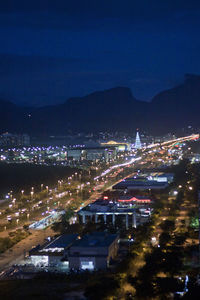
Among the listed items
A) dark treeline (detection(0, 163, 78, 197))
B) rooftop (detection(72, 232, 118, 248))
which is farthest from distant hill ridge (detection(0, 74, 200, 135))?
rooftop (detection(72, 232, 118, 248))

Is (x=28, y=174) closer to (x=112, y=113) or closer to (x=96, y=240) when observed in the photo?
(x=96, y=240)

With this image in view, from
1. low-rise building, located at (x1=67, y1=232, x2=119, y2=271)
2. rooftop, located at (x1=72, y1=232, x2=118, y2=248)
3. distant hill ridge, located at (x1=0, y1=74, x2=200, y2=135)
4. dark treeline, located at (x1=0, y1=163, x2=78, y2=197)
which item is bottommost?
low-rise building, located at (x1=67, y1=232, x2=119, y2=271)

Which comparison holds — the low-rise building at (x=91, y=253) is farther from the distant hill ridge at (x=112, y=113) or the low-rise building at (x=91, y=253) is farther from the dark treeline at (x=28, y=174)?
the distant hill ridge at (x=112, y=113)

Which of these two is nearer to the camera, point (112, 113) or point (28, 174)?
point (28, 174)

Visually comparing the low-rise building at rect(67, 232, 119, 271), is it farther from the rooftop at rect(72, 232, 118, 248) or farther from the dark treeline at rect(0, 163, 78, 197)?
the dark treeline at rect(0, 163, 78, 197)

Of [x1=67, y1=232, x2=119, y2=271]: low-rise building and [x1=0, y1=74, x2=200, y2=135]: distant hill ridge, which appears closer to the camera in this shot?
[x1=67, y1=232, x2=119, y2=271]: low-rise building

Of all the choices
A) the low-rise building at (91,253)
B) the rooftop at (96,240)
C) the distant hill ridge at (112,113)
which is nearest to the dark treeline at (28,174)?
the rooftop at (96,240)

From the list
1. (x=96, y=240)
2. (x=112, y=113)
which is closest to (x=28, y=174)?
(x=96, y=240)

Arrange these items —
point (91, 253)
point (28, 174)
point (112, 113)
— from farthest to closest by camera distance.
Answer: point (112, 113) < point (28, 174) < point (91, 253)

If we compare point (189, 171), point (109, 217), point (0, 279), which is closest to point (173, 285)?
point (0, 279)
